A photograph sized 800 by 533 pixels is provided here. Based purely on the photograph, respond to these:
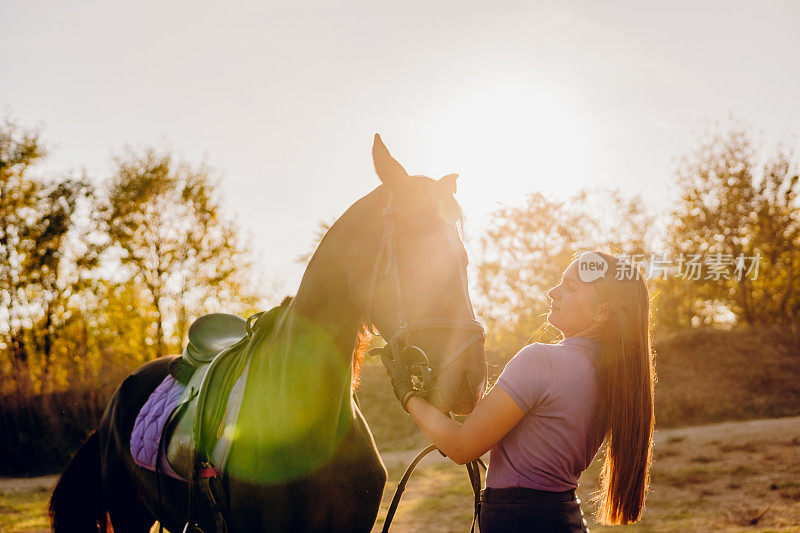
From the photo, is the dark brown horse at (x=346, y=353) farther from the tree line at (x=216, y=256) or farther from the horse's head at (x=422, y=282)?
the tree line at (x=216, y=256)

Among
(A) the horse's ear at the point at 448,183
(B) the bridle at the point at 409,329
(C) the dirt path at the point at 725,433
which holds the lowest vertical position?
(C) the dirt path at the point at 725,433

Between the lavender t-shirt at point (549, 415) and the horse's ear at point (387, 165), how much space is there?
2.61ft

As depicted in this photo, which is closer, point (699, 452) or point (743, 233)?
point (699, 452)

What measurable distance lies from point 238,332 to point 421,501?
5236 mm

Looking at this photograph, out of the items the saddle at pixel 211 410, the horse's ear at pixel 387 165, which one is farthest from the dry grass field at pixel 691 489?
the horse's ear at pixel 387 165

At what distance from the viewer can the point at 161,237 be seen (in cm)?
2130

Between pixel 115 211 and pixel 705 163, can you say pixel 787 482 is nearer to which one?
pixel 705 163

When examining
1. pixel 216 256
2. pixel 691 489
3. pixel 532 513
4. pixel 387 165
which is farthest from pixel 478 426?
pixel 216 256

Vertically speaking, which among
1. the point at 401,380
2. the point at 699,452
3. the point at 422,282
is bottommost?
the point at 699,452

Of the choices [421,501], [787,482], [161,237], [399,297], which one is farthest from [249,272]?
[399,297]

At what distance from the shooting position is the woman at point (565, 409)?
1787 millimetres

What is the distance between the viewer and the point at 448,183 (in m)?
2.22

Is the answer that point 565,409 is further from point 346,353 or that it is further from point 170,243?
point 170,243

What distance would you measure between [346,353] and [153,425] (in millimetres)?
1447
